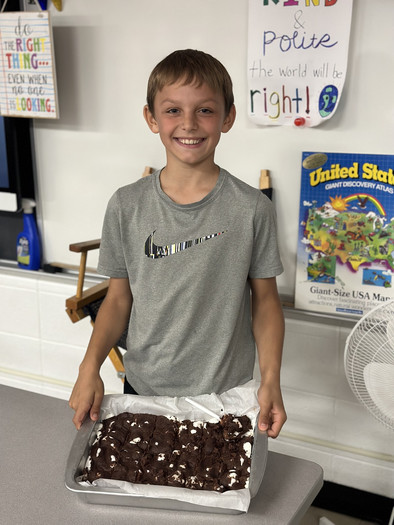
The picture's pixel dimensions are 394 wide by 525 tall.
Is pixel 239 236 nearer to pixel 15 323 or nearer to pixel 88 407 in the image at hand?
pixel 88 407

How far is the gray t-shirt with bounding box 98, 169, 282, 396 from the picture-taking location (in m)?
1.36

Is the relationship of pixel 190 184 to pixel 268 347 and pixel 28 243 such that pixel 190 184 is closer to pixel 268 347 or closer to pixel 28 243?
pixel 268 347

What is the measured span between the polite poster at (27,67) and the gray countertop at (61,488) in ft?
4.78

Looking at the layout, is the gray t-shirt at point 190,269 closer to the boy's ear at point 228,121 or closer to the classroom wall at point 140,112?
the boy's ear at point 228,121

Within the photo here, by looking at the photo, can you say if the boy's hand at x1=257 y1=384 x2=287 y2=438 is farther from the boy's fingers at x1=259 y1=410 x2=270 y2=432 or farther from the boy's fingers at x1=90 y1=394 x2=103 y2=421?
the boy's fingers at x1=90 y1=394 x2=103 y2=421

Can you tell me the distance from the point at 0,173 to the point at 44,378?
971mm

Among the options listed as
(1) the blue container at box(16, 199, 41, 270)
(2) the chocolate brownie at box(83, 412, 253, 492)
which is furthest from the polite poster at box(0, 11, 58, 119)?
(2) the chocolate brownie at box(83, 412, 253, 492)

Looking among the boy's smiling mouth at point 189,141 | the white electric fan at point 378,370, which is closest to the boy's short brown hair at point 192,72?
the boy's smiling mouth at point 189,141

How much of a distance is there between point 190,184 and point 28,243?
1529 millimetres

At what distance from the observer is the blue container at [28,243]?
8.85 feet

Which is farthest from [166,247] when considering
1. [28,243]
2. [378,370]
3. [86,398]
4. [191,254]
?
[28,243]

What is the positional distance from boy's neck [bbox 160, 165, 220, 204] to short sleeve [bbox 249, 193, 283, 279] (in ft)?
0.39

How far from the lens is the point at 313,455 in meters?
2.38

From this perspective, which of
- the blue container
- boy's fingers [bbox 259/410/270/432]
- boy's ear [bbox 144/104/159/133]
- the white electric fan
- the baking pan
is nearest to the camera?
the baking pan
